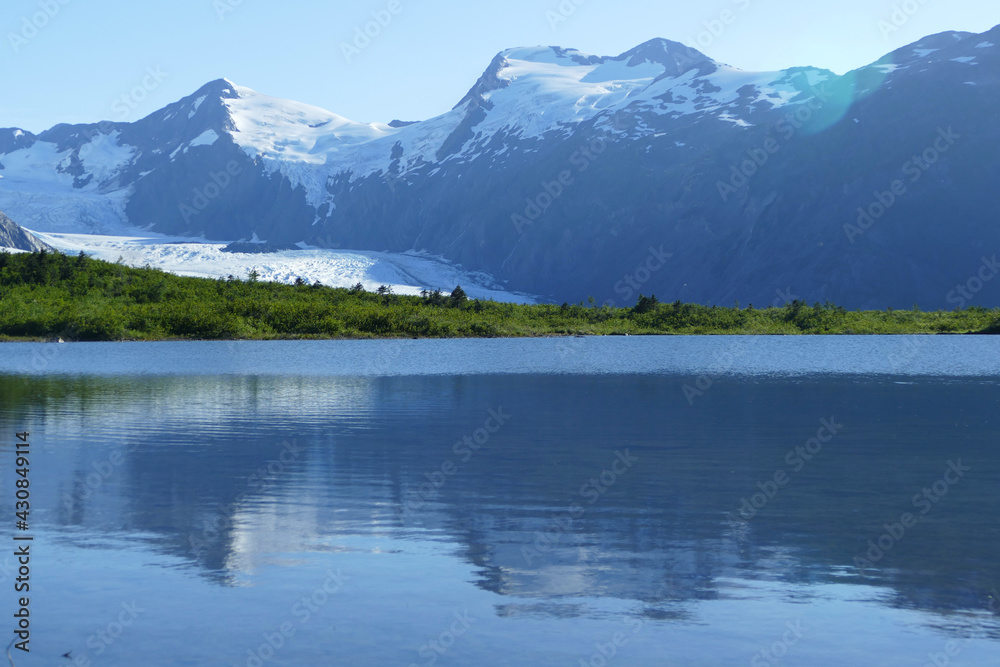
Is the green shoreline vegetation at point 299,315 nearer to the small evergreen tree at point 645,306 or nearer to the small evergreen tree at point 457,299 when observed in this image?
the small evergreen tree at point 645,306

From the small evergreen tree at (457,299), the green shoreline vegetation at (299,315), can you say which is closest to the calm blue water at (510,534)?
the green shoreline vegetation at (299,315)

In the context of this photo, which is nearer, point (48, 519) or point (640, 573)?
point (640, 573)

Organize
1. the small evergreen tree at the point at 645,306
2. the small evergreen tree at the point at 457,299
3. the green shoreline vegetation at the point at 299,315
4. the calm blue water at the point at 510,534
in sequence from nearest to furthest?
the calm blue water at the point at 510,534, the green shoreline vegetation at the point at 299,315, the small evergreen tree at the point at 457,299, the small evergreen tree at the point at 645,306

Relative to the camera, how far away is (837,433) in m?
33.9

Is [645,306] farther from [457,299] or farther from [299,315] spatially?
[299,315]

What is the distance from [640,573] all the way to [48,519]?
40.5 feet

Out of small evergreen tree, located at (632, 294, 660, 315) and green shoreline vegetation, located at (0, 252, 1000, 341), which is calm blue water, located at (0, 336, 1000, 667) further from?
small evergreen tree, located at (632, 294, 660, 315)

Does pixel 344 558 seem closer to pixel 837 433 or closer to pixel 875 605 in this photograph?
pixel 875 605

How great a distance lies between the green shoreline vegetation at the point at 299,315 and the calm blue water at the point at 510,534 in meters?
101

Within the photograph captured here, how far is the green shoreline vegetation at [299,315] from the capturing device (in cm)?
13812

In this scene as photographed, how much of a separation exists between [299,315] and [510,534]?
13668 cm

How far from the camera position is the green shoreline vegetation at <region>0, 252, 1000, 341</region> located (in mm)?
138125

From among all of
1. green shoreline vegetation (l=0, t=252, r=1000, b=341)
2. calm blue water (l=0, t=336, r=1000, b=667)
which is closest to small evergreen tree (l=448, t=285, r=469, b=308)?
green shoreline vegetation (l=0, t=252, r=1000, b=341)

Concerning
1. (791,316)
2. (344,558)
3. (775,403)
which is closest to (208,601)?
(344,558)
